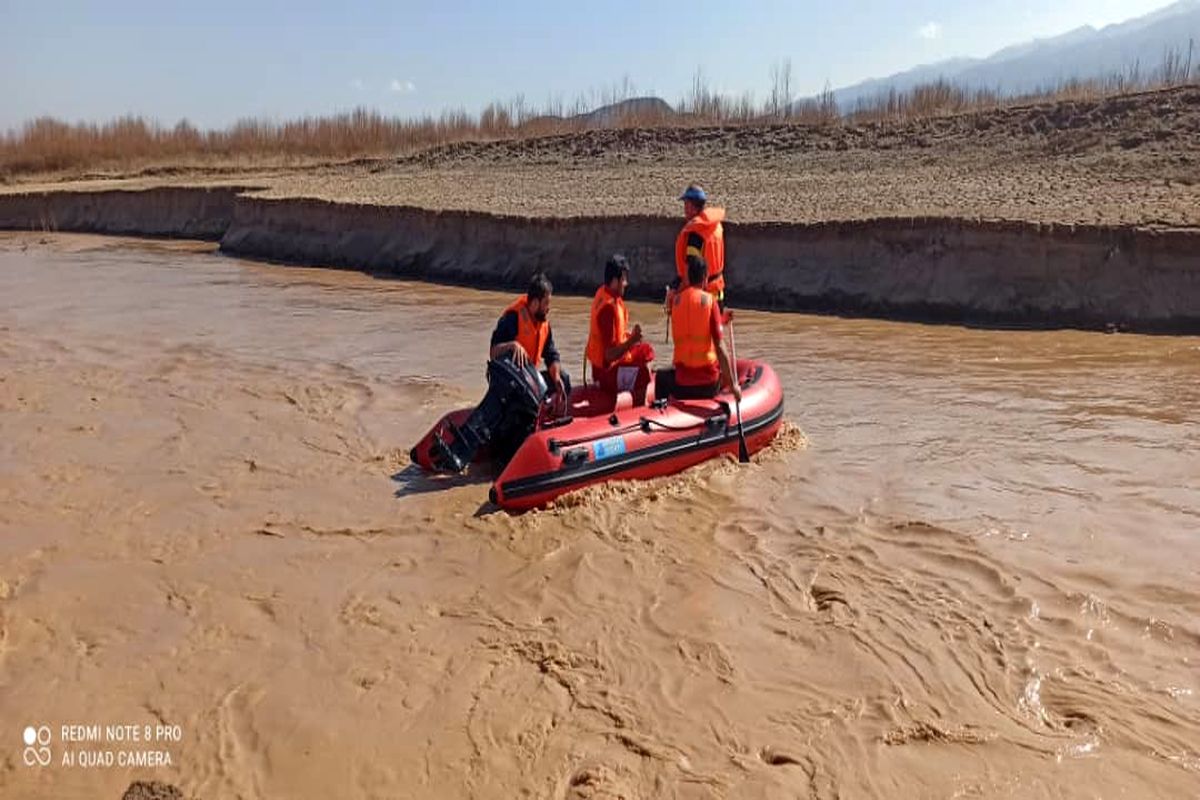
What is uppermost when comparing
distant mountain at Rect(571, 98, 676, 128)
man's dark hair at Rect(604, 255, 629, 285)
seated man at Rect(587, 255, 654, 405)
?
distant mountain at Rect(571, 98, 676, 128)

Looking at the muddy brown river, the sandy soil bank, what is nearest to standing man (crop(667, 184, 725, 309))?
the muddy brown river

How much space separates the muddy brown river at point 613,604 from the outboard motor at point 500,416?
23 cm

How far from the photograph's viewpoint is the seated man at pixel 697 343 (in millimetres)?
6523

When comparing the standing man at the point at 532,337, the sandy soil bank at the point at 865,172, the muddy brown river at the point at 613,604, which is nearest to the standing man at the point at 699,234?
the standing man at the point at 532,337

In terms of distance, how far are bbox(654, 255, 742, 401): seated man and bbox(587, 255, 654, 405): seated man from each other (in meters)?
0.22

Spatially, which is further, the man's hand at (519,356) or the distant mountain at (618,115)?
the distant mountain at (618,115)

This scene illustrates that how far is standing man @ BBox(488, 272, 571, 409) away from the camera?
6.42 metres

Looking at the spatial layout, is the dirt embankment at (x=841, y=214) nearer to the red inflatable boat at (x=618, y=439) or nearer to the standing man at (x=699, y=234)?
the standing man at (x=699, y=234)

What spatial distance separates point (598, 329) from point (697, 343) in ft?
2.03

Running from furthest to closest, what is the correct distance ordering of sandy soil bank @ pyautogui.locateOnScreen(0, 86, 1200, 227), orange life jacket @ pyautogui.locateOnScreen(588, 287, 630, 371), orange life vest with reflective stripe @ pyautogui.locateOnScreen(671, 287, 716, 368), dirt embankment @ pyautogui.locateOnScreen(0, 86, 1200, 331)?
1. sandy soil bank @ pyautogui.locateOnScreen(0, 86, 1200, 227)
2. dirt embankment @ pyautogui.locateOnScreen(0, 86, 1200, 331)
3. orange life jacket @ pyautogui.locateOnScreen(588, 287, 630, 371)
4. orange life vest with reflective stripe @ pyautogui.locateOnScreen(671, 287, 716, 368)

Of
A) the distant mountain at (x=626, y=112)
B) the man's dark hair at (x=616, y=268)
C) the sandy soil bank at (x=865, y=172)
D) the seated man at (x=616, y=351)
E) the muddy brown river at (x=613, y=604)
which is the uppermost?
the distant mountain at (x=626, y=112)

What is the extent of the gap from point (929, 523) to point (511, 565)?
88.0 inches

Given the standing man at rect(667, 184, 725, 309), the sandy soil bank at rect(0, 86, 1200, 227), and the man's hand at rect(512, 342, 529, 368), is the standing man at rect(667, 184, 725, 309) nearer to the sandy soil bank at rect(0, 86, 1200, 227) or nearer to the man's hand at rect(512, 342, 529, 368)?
the man's hand at rect(512, 342, 529, 368)

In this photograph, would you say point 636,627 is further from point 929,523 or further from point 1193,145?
point 1193,145
